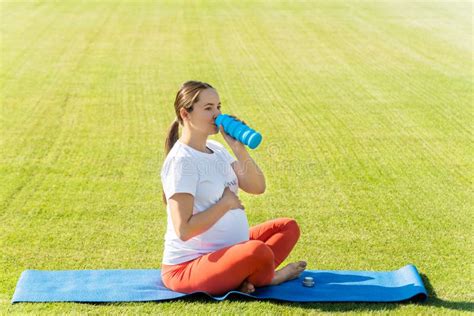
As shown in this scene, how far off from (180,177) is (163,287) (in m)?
0.79

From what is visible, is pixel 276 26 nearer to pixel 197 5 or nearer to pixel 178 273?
pixel 197 5

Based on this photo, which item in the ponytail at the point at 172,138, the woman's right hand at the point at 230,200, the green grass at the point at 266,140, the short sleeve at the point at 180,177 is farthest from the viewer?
the green grass at the point at 266,140

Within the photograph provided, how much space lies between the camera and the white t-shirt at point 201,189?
4.62 meters

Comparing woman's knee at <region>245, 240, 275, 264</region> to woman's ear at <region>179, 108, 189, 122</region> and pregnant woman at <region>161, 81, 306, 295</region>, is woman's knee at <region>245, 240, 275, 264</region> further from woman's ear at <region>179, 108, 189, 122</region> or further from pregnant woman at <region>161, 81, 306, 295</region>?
woman's ear at <region>179, 108, 189, 122</region>

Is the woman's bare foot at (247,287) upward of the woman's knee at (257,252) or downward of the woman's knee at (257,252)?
downward

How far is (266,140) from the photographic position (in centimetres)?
907

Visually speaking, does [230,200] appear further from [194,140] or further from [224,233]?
[194,140]

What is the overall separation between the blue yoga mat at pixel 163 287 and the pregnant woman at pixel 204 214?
0.11m

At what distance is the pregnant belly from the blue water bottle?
49cm

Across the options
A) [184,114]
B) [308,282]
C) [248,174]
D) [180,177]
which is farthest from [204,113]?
[308,282]

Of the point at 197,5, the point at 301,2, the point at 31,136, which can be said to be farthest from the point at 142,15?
the point at 31,136

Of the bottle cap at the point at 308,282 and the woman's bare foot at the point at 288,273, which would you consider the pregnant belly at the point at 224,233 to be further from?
the bottle cap at the point at 308,282

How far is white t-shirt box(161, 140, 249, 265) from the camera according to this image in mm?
4617

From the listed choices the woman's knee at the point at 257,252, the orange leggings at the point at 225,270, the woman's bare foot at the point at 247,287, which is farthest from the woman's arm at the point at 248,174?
the woman's bare foot at the point at 247,287
